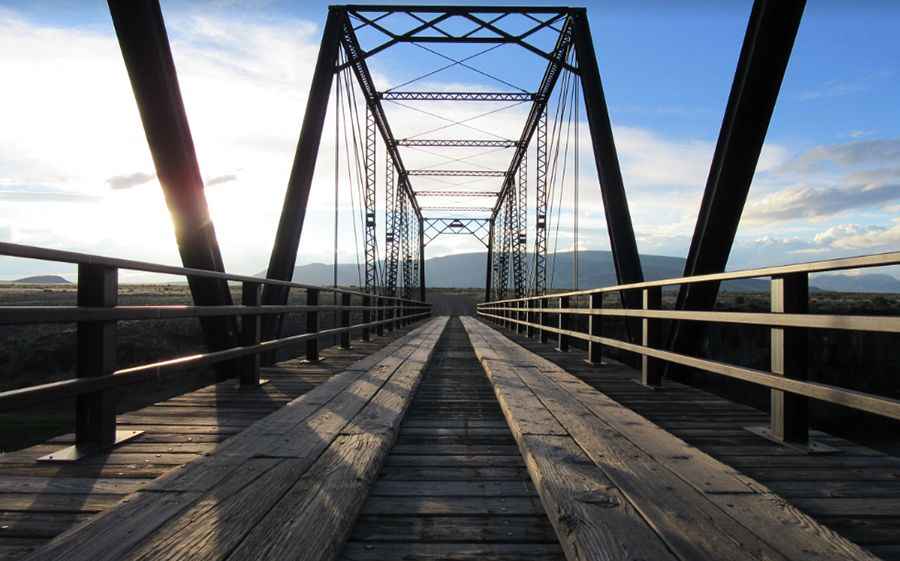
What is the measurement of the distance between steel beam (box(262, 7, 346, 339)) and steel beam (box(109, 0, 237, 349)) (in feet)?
5.06

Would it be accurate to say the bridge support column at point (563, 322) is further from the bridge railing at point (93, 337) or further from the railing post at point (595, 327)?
the bridge railing at point (93, 337)

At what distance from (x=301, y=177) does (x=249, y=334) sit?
15.1 feet

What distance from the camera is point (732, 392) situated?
79.8ft

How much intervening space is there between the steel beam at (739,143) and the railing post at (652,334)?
319 mm

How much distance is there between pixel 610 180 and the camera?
9.73 metres

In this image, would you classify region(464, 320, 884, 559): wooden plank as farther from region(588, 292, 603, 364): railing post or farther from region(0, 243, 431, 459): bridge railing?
region(588, 292, 603, 364): railing post

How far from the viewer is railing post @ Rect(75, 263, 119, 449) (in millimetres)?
3236

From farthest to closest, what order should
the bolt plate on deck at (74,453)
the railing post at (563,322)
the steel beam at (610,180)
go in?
the railing post at (563,322)
the steel beam at (610,180)
the bolt plate on deck at (74,453)

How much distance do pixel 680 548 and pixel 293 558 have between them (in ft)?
3.72

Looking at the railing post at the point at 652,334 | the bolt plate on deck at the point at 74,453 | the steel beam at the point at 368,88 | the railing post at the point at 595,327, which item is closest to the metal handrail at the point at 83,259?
the bolt plate on deck at the point at 74,453

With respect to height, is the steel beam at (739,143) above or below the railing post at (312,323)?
above

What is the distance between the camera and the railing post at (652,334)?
5780 millimetres

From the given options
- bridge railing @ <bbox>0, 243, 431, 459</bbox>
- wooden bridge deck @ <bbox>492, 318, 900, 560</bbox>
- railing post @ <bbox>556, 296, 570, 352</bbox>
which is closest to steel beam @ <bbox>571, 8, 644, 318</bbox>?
railing post @ <bbox>556, 296, 570, 352</bbox>

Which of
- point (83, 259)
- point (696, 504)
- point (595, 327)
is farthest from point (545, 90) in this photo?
point (696, 504)
